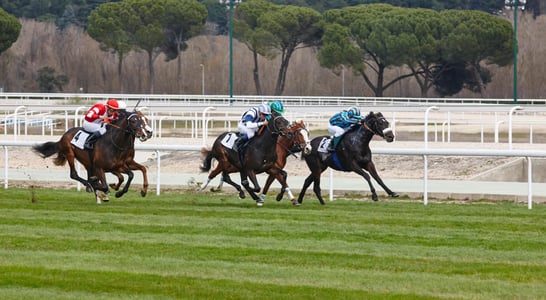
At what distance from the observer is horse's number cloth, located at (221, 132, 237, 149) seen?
49.6 feet

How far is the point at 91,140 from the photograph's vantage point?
1486 centimetres

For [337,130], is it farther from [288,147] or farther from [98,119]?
[98,119]

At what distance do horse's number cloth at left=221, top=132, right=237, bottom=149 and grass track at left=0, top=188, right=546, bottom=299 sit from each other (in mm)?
1103

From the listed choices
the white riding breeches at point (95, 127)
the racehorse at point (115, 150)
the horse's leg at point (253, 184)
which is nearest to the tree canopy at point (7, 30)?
the white riding breeches at point (95, 127)

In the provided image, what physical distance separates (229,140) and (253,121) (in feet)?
1.81

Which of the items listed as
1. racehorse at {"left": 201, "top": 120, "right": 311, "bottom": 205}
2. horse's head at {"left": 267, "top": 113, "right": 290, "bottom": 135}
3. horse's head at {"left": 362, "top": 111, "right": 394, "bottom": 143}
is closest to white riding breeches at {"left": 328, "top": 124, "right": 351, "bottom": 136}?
horse's head at {"left": 362, "top": 111, "right": 394, "bottom": 143}

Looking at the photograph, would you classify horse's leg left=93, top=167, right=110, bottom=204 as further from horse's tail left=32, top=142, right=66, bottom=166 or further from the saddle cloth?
the saddle cloth

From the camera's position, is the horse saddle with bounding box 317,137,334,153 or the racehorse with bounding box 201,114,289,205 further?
the horse saddle with bounding box 317,137,334,153

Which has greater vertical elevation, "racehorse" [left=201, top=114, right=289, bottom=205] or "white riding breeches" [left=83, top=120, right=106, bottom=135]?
"white riding breeches" [left=83, top=120, right=106, bottom=135]

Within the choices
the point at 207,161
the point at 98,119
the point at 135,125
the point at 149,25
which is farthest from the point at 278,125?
the point at 149,25

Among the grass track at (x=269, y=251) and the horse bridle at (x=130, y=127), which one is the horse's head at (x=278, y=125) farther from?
the horse bridle at (x=130, y=127)

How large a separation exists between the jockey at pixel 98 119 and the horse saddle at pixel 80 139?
6 cm

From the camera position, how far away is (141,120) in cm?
1430

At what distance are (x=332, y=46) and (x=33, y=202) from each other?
1600 inches
